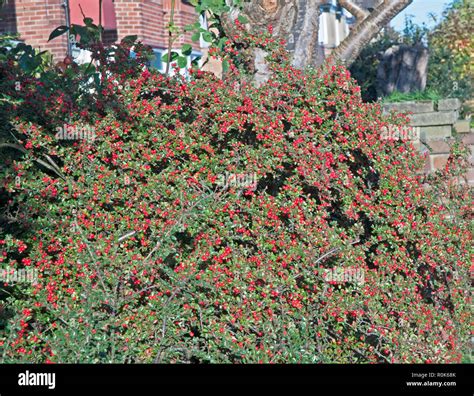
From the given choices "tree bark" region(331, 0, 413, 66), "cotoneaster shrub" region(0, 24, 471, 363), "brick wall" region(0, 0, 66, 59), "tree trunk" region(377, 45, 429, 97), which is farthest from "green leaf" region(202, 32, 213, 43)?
"brick wall" region(0, 0, 66, 59)

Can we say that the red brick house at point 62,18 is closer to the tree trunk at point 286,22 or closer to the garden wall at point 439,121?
the garden wall at point 439,121

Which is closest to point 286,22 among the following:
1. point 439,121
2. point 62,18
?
point 439,121

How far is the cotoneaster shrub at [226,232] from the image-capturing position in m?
4.60

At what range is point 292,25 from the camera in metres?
6.33

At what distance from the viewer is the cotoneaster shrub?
15.1 feet

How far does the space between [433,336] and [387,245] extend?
0.61 meters

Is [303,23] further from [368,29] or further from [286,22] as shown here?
[368,29]

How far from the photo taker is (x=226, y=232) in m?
4.78

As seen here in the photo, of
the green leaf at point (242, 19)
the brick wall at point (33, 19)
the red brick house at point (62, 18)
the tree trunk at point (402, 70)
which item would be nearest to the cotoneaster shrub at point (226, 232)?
the green leaf at point (242, 19)

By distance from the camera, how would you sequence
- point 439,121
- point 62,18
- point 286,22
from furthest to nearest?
point 62,18 → point 439,121 → point 286,22
